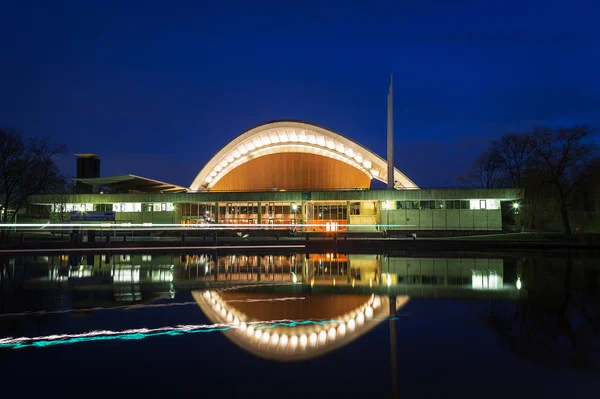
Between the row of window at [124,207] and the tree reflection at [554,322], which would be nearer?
the tree reflection at [554,322]

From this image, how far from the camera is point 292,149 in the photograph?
5600 centimetres

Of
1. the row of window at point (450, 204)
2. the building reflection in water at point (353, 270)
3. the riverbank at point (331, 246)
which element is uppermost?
the row of window at point (450, 204)

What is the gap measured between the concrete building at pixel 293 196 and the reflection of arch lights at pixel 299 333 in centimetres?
2619

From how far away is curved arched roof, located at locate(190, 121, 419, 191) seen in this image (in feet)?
171

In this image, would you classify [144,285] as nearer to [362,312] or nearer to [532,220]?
[362,312]

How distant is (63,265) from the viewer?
18.9m

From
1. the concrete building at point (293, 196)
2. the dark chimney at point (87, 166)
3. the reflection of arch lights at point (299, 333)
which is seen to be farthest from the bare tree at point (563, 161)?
the dark chimney at point (87, 166)

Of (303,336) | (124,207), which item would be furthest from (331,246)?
(124,207)

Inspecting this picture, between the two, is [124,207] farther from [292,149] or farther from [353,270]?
[353,270]

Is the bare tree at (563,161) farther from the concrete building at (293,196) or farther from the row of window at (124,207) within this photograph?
the row of window at (124,207)

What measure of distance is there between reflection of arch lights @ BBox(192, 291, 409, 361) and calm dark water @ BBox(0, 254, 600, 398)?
3 cm

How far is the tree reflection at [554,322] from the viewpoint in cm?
650

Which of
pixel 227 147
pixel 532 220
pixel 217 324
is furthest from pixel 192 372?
pixel 227 147

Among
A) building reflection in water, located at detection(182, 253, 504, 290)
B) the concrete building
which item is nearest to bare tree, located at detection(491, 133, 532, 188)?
the concrete building
